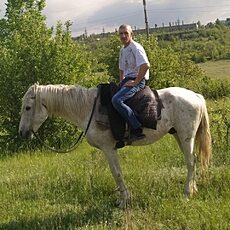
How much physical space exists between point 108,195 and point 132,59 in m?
2.15

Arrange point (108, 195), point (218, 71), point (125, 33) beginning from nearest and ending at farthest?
1. point (125, 33)
2. point (108, 195)
3. point (218, 71)

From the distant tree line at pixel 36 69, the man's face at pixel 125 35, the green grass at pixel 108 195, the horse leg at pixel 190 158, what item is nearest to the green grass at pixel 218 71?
the distant tree line at pixel 36 69

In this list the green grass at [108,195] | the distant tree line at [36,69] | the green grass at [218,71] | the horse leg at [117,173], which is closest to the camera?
the green grass at [108,195]

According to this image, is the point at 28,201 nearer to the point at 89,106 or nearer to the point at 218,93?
the point at 89,106

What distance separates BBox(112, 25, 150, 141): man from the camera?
5.56 m

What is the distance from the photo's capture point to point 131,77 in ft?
19.0

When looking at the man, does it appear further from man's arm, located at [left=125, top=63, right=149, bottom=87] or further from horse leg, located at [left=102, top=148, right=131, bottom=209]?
horse leg, located at [left=102, top=148, right=131, bottom=209]

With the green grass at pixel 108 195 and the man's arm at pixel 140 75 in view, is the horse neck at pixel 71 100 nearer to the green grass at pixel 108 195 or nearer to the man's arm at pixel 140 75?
the man's arm at pixel 140 75

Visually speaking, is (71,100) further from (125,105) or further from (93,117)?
(125,105)

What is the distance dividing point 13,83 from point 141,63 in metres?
6.84

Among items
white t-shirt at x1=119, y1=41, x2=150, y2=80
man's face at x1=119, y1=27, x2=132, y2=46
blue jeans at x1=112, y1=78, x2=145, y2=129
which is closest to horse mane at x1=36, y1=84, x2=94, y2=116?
blue jeans at x1=112, y1=78, x2=145, y2=129

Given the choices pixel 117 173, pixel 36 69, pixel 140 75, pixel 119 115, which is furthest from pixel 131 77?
pixel 36 69

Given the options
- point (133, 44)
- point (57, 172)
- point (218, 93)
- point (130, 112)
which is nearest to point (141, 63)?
point (133, 44)

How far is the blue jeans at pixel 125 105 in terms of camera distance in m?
5.54
